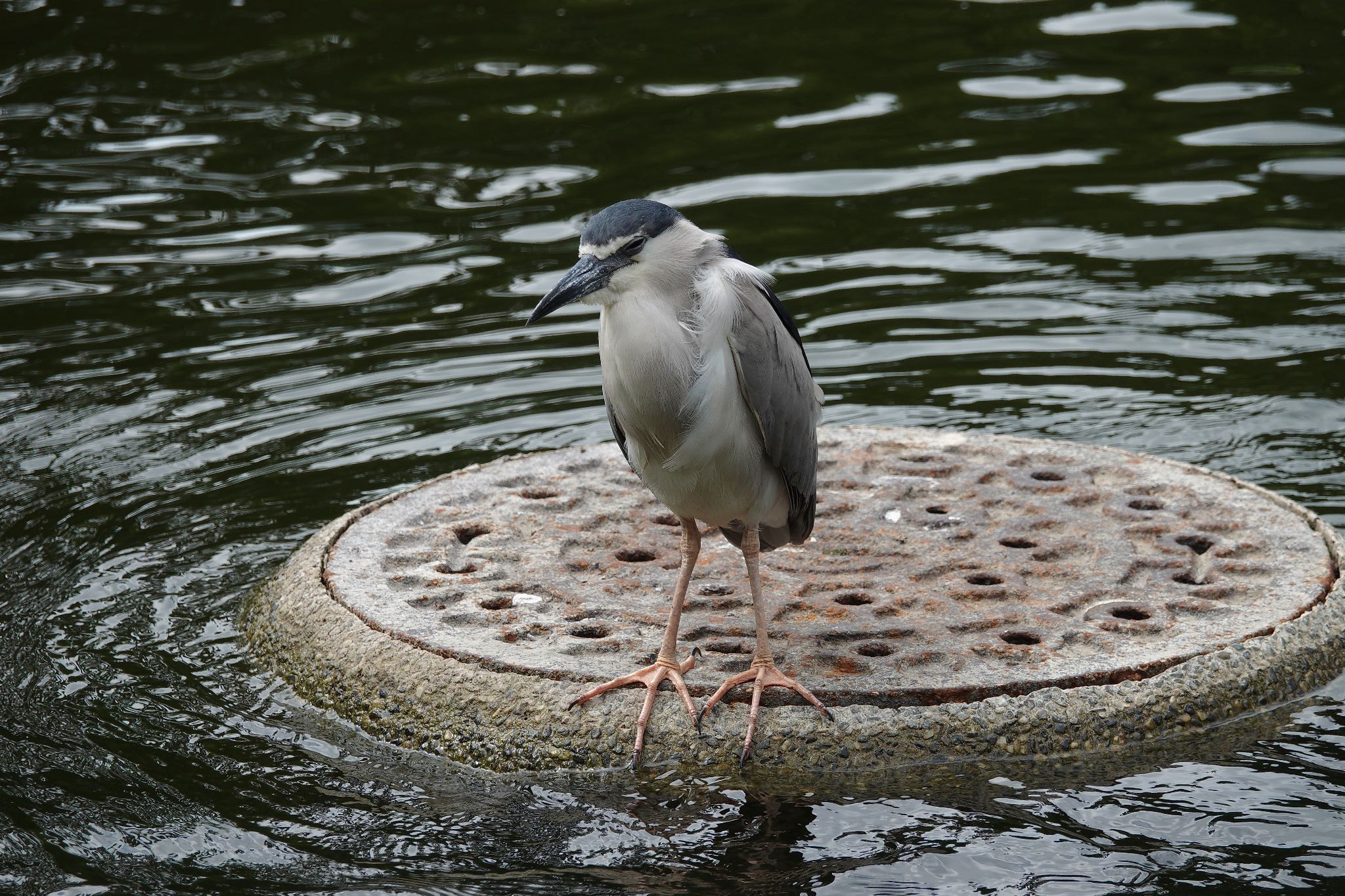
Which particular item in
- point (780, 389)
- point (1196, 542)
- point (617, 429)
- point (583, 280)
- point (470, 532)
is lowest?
point (1196, 542)

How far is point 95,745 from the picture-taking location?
4418mm

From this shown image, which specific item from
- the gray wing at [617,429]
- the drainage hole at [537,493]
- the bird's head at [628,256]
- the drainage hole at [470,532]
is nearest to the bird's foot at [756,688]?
the gray wing at [617,429]

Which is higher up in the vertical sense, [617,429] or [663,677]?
[617,429]

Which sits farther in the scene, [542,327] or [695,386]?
[542,327]

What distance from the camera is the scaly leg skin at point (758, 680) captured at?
13.4ft

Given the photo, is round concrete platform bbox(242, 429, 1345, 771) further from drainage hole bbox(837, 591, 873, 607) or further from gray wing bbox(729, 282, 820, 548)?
gray wing bbox(729, 282, 820, 548)

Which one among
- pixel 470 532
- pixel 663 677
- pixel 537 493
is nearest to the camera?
pixel 663 677

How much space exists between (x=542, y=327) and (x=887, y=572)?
385cm

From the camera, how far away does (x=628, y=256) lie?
3.93 m

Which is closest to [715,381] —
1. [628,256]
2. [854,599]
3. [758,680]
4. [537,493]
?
[628,256]

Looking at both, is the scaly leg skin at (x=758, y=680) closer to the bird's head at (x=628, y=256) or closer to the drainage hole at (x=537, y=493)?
the bird's head at (x=628, y=256)

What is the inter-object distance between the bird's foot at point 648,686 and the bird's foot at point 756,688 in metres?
0.07

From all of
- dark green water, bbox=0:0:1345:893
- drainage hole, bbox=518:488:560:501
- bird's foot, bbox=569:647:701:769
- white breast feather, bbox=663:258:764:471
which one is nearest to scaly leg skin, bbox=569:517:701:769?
bird's foot, bbox=569:647:701:769

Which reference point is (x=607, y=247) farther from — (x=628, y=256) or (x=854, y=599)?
(x=854, y=599)
